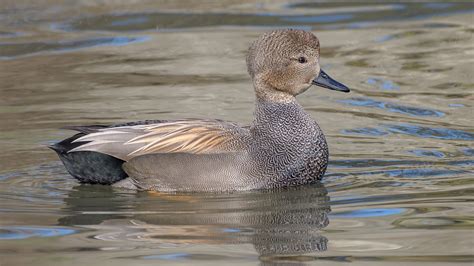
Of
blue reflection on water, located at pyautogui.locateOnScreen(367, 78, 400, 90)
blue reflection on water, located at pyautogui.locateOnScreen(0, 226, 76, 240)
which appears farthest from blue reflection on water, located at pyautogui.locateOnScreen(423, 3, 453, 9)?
blue reflection on water, located at pyautogui.locateOnScreen(0, 226, 76, 240)

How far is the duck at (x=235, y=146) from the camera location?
8500 mm

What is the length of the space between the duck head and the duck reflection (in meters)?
0.73

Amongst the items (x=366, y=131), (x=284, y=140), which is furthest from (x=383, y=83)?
(x=284, y=140)

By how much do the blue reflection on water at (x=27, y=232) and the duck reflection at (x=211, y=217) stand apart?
0.63 ft

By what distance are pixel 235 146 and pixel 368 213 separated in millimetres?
1178

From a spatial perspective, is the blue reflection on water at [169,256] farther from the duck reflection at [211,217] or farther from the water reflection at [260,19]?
the water reflection at [260,19]

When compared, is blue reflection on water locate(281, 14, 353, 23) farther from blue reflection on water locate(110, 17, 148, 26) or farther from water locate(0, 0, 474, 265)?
blue reflection on water locate(110, 17, 148, 26)

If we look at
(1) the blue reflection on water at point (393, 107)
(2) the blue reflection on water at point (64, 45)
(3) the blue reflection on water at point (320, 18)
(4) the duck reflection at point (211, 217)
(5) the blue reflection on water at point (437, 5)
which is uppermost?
(5) the blue reflection on water at point (437, 5)

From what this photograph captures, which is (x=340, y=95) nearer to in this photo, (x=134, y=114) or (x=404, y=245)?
(x=134, y=114)

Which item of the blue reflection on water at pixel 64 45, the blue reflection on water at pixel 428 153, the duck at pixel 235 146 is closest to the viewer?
the duck at pixel 235 146

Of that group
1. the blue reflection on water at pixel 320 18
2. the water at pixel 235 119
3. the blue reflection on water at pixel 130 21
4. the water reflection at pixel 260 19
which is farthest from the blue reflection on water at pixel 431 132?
the blue reflection on water at pixel 130 21

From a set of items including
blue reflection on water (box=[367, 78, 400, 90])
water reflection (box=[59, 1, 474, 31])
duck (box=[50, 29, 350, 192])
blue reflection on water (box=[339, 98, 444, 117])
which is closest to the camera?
duck (box=[50, 29, 350, 192])

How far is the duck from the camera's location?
8500mm

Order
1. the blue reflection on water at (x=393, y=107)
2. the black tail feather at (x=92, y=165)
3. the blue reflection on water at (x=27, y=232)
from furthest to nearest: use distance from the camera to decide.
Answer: the blue reflection on water at (x=393, y=107)
the black tail feather at (x=92, y=165)
the blue reflection on water at (x=27, y=232)
